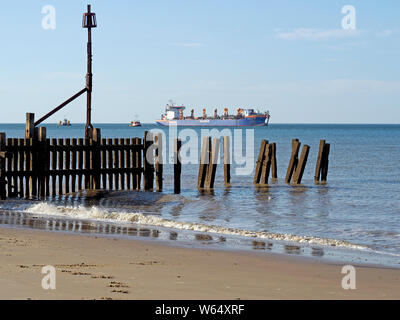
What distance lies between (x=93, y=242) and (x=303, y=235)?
535 cm

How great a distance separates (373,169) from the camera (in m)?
44.9

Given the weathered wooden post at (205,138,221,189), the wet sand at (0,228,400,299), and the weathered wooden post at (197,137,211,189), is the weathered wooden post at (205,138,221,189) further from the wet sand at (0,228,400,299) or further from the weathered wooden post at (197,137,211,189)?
the wet sand at (0,228,400,299)

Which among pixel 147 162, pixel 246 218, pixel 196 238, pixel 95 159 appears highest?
pixel 95 159

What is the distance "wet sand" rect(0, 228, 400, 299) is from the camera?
8.34 m

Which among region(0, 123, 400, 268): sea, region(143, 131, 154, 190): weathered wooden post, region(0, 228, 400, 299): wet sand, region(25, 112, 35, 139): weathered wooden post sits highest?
region(25, 112, 35, 139): weathered wooden post

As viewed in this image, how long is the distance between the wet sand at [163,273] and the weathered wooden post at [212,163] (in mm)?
13706

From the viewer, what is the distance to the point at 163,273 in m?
9.70

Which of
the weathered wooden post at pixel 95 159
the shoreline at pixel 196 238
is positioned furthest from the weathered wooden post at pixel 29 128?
the shoreline at pixel 196 238

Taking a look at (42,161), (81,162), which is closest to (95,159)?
(81,162)

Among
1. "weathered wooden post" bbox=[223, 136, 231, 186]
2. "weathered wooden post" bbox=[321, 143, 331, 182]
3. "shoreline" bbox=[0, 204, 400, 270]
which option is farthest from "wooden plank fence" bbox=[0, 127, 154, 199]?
"weathered wooden post" bbox=[321, 143, 331, 182]

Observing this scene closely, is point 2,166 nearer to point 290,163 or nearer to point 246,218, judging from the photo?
point 246,218

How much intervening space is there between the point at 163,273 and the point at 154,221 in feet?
23.5

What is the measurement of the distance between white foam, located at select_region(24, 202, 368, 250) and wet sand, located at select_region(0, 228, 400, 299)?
104 inches
